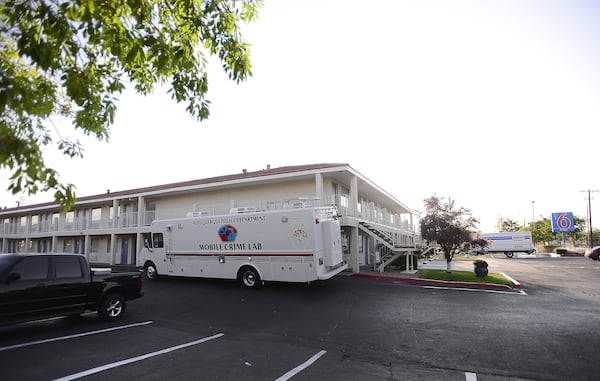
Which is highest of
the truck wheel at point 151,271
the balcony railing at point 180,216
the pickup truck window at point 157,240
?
the balcony railing at point 180,216

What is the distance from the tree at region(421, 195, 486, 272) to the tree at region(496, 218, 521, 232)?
208 ft

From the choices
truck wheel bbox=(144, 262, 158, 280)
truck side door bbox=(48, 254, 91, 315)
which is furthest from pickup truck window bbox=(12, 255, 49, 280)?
truck wheel bbox=(144, 262, 158, 280)

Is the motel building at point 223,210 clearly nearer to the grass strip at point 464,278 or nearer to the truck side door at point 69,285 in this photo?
the grass strip at point 464,278

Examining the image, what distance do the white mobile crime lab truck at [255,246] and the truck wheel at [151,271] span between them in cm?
46

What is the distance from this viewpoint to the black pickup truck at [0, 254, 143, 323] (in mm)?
6825

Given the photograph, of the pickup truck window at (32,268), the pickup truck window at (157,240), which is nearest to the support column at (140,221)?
the pickup truck window at (157,240)

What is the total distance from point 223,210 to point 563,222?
53970mm

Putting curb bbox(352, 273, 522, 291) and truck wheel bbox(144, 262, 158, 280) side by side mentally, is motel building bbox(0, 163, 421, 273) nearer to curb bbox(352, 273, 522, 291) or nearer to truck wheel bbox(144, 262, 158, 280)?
curb bbox(352, 273, 522, 291)

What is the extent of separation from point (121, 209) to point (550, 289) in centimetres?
3042

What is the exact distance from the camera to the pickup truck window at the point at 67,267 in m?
7.80

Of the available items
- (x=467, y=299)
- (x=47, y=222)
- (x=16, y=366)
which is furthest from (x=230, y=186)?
(x=47, y=222)

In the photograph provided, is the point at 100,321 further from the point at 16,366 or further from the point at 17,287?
the point at 16,366

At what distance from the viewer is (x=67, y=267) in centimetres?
798

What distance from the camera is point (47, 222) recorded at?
1296 inches
